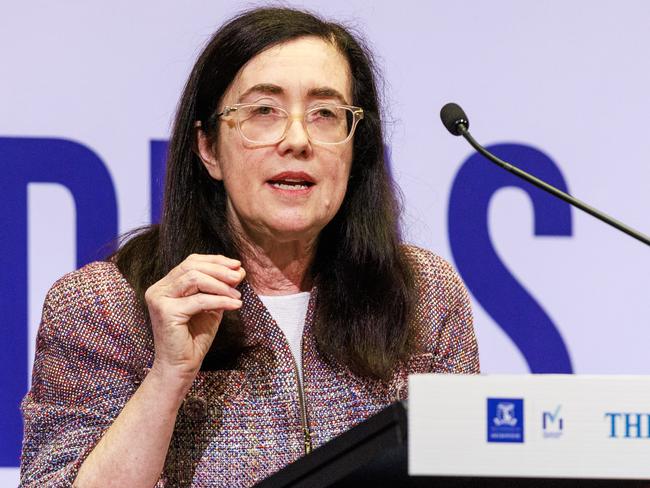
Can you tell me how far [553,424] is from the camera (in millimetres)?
842

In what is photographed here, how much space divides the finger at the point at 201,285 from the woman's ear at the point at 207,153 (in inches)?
21.1

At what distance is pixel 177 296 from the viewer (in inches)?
54.4

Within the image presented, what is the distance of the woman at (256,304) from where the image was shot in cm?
161

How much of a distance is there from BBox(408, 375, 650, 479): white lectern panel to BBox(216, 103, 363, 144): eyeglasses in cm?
94

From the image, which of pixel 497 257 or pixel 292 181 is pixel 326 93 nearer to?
pixel 292 181

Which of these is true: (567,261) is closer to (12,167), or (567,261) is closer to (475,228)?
(475,228)

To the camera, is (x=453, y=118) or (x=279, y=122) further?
(x=279, y=122)

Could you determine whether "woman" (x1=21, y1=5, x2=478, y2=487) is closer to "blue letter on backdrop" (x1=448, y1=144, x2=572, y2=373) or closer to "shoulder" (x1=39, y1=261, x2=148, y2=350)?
"shoulder" (x1=39, y1=261, x2=148, y2=350)

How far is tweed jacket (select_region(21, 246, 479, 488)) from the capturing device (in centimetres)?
162

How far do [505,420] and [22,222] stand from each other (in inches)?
63.4

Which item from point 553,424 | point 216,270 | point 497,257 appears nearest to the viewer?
point 553,424

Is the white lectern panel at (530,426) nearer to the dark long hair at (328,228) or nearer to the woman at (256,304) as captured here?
the woman at (256,304)

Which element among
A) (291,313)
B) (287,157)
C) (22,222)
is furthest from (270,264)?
(22,222)

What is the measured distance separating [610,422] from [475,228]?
1562mm
